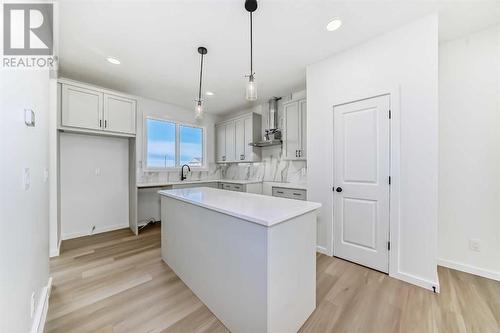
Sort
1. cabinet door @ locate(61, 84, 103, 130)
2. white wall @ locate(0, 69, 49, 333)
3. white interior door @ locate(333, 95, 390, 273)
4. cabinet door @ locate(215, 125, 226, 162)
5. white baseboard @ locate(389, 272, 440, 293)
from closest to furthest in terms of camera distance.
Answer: white wall @ locate(0, 69, 49, 333) → white baseboard @ locate(389, 272, 440, 293) → white interior door @ locate(333, 95, 390, 273) → cabinet door @ locate(61, 84, 103, 130) → cabinet door @ locate(215, 125, 226, 162)

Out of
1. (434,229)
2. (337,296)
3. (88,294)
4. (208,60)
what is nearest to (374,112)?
(434,229)

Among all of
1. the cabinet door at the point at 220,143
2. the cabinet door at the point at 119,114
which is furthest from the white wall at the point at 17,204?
the cabinet door at the point at 220,143

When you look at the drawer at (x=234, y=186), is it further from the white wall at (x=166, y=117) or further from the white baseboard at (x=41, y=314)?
the white baseboard at (x=41, y=314)

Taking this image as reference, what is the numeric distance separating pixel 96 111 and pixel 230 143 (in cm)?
259

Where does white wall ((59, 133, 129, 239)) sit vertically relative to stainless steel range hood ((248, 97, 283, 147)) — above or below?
below

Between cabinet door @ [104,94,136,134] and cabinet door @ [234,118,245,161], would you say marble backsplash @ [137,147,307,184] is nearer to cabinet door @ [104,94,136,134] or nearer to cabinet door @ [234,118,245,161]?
cabinet door @ [234,118,245,161]

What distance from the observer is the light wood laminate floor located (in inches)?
59.1

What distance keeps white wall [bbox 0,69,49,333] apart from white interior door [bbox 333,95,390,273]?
2.82 metres

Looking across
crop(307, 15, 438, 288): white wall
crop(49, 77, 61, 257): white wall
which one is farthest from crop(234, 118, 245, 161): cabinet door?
crop(49, 77, 61, 257): white wall

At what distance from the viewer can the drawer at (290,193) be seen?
10.4 feet

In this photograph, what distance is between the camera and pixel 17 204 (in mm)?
1028

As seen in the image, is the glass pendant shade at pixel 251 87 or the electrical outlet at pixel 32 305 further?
the glass pendant shade at pixel 251 87

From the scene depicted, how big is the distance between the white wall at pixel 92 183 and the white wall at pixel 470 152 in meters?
5.11

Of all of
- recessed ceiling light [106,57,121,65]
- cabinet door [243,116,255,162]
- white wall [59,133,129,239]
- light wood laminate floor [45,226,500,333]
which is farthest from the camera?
cabinet door [243,116,255,162]
